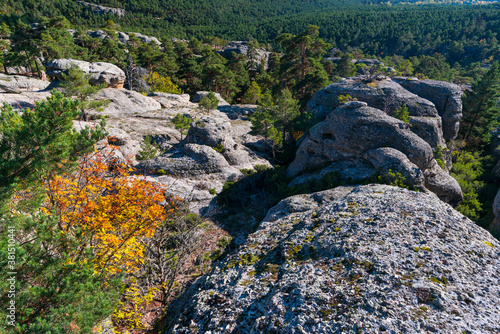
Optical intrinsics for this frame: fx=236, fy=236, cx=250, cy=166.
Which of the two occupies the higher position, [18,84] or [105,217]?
[105,217]

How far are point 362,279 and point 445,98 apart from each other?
108 ft

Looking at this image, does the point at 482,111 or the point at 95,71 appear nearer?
the point at 482,111

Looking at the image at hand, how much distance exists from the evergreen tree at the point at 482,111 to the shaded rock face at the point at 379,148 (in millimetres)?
A: 22261

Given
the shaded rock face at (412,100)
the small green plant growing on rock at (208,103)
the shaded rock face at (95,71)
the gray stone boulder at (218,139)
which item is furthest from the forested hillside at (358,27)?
the gray stone boulder at (218,139)

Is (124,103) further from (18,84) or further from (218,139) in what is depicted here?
(218,139)

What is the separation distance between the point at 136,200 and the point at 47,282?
479 cm

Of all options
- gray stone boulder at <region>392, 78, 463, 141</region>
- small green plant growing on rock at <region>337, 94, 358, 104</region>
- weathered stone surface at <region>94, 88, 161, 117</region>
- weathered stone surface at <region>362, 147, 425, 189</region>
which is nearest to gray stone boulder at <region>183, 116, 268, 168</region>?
small green plant growing on rock at <region>337, 94, 358, 104</region>

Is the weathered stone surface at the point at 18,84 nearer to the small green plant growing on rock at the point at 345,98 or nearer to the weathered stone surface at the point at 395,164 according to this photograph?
the small green plant growing on rock at the point at 345,98

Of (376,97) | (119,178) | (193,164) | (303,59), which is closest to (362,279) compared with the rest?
(119,178)

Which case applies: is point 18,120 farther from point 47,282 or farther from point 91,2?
point 91,2

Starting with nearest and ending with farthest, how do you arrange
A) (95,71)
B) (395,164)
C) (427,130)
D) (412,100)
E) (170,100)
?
(395,164)
(427,130)
(412,100)
(95,71)
(170,100)

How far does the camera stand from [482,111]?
32.2 metres

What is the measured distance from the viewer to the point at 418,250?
5086 mm

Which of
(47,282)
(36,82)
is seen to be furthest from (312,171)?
(36,82)
